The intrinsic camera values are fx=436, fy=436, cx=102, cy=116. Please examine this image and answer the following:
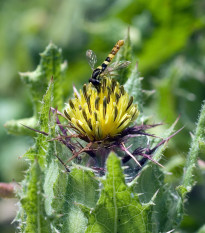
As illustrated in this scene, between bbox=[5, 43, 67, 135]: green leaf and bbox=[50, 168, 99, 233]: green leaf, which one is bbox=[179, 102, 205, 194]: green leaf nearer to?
bbox=[50, 168, 99, 233]: green leaf

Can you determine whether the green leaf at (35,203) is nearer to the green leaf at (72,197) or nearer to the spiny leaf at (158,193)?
the green leaf at (72,197)

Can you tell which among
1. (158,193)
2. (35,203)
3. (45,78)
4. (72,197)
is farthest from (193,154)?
(45,78)

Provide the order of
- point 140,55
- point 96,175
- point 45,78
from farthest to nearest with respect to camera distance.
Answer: point 140,55 < point 45,78 < point 96,175

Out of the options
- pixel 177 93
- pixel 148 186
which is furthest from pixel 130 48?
pixel 177 93

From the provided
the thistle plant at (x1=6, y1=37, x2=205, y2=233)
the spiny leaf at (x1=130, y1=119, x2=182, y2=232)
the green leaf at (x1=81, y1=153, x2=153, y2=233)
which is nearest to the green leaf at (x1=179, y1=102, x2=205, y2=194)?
the thistle plant at (x1=6, y1=37, x2=205, y2=233)

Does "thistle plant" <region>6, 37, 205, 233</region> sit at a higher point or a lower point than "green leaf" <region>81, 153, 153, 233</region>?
higher

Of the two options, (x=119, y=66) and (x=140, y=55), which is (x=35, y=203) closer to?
(x=119, y=66)

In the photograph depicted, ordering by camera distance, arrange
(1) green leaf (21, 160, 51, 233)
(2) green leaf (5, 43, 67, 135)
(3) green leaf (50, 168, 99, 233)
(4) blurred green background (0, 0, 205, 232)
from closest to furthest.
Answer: (1) green leaf (21, 160, 51, 233)
(3) green leaf (50, 168, 99, 233)
(2) green leaf (5, 43, 67, 135)
(4) blurred green background (0, 0, 205, 232)
